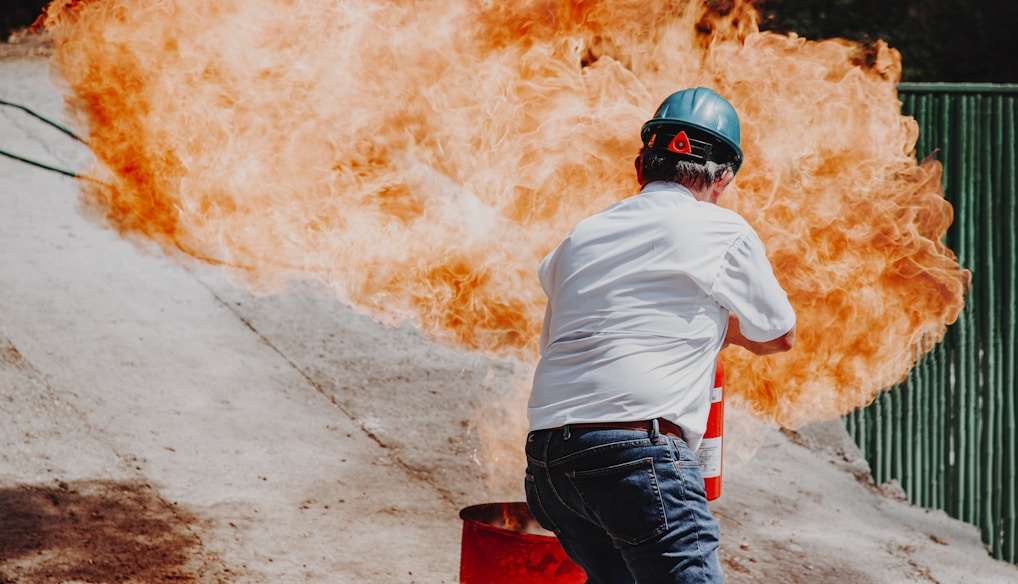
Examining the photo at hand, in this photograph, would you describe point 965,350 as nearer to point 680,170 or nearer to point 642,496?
point 680,170

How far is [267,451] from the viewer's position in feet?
18.1

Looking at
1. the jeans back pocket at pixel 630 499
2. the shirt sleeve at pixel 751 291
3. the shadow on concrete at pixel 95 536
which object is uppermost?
the shirt sleeve at pixel 751 291

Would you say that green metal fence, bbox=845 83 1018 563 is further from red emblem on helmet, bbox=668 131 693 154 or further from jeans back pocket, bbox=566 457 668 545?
jeans back pocket, bbox=566 457 668 545

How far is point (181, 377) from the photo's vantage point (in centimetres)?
611

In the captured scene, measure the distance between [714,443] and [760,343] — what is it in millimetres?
516

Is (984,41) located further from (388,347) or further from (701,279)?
(701,279)

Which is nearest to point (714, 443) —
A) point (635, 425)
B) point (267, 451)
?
point (635, 425)

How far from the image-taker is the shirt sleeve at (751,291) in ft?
8.42

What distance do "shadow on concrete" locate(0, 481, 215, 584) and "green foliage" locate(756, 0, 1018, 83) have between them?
36.5 ft

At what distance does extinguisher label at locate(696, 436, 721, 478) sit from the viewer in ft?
10.4

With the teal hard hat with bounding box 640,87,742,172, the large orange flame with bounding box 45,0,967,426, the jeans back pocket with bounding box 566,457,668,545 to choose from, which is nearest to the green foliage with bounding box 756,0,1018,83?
the large orange flame with bounding box 45,0,967,426

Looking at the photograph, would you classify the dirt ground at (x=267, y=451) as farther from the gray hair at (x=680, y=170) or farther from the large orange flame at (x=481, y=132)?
the gray hair at (x=680, y=170)

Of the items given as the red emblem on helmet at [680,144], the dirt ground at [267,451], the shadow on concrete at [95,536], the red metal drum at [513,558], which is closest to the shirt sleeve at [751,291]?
the red emblem on helmet at [680,144]

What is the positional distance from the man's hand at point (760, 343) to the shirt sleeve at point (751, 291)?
0.36 ft
